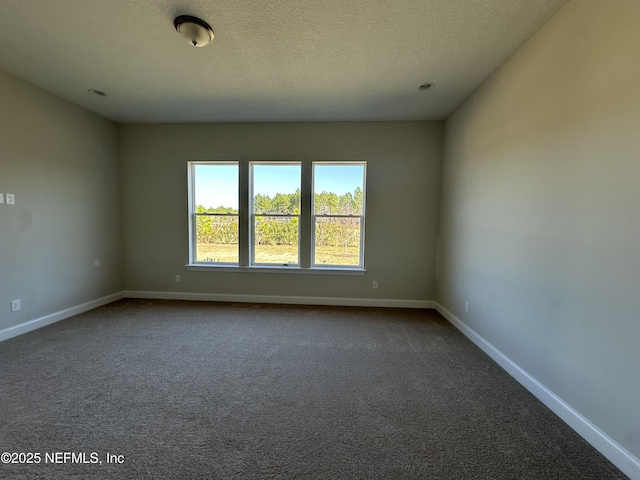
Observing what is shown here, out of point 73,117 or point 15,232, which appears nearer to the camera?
point 15,232

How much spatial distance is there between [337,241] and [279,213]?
1.02m

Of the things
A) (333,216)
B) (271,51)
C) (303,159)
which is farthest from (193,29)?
(333,216)

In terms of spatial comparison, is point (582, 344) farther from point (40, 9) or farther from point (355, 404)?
point (40, 9)

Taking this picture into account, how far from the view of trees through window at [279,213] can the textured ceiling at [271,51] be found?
951 mm

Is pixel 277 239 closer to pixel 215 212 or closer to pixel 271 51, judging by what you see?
pixel 215 212

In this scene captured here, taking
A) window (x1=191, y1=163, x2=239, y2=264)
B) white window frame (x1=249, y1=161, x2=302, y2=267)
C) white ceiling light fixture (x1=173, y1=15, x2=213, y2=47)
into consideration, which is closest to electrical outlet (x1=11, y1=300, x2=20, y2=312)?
window (x1=191, y1=163, x2=239, y2=264)

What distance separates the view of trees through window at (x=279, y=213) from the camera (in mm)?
3926

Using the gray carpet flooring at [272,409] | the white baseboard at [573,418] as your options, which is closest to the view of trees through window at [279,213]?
the gray carpet flooring at [272,409]

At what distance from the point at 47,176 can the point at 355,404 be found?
421 centimetres

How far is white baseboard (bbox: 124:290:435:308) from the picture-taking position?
3.89 meters

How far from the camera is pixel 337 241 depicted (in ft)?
13.1

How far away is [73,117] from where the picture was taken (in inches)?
130

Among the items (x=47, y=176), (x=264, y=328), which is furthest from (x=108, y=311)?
(x=264, y=328)

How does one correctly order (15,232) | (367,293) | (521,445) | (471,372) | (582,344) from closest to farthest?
(521,445) < (582,344) < (471,372) < (15,232) < (367,293)
